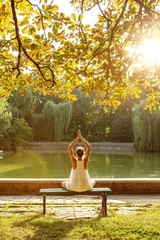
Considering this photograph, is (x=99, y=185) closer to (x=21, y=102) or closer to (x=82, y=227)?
(x=82, y=227)

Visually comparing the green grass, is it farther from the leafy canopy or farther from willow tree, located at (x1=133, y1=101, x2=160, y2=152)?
willow tree, located at (x1=133, y1=101, x2=160, y2=152)

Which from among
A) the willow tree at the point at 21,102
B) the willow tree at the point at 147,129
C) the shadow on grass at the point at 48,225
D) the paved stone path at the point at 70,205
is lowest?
the paved stone path at the point at 70,205

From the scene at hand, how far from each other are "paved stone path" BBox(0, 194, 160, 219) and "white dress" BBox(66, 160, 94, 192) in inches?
14.8

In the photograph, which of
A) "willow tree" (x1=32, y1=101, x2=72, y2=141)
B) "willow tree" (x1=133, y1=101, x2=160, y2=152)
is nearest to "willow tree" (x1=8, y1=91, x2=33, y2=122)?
"willow tree" (x1=32, y1=101, x2=72, y2=141)

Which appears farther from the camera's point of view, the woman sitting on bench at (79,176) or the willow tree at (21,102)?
the willow tree at (21,102)

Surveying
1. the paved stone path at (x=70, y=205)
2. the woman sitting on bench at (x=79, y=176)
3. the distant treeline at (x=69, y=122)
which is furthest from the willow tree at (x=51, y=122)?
the woman sitting on bench at (x=79, y=176)

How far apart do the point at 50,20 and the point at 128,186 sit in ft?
12.6

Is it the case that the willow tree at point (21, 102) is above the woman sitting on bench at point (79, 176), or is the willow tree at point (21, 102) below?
above

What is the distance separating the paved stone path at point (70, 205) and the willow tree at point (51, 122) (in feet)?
75.4

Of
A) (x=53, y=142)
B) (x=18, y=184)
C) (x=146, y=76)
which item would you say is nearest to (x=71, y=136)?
(x=53, y=142)

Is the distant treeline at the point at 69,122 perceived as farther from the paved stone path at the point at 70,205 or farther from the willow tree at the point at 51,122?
the paved stone path at the point at 70,205

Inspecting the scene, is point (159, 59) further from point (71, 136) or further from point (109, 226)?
point (71, 136)

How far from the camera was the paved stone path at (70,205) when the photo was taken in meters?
4.01

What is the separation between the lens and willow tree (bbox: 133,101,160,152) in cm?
2253
